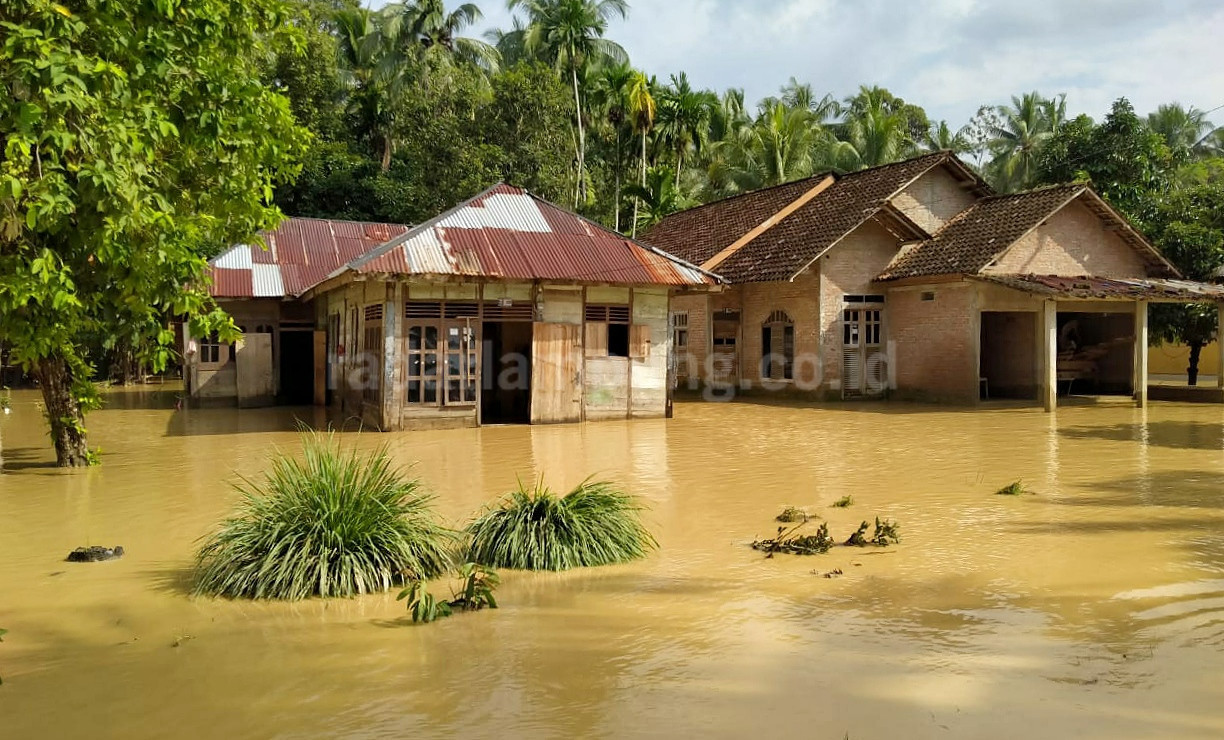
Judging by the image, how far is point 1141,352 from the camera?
64.2 feet

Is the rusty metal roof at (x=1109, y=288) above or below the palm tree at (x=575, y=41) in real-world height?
below

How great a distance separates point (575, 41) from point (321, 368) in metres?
20.1

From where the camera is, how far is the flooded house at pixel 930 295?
1977cm

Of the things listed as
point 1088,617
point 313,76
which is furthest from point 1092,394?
point 313,76

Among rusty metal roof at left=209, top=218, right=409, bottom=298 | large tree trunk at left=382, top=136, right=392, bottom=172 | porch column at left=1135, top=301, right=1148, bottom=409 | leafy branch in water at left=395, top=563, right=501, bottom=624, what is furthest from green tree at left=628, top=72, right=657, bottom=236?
leafy branch in water at left=395, top=563, right=501, bottom=624

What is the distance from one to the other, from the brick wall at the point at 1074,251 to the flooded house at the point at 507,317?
318 inches

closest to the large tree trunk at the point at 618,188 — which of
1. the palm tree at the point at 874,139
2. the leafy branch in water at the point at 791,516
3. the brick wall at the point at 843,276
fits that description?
the palm tree at the point at 874,139

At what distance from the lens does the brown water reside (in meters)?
4.26

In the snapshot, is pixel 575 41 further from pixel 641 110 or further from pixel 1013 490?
pixel 1013 490

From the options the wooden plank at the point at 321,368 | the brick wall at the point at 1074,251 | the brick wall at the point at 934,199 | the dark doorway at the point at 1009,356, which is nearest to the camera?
the brick wall at the point at 1074,251

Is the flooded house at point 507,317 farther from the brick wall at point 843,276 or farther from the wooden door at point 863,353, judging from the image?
the wooden door at point 863,353

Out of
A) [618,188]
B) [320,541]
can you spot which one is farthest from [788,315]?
[320,541]

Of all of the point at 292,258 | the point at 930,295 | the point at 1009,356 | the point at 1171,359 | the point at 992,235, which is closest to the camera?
the point at 992,235

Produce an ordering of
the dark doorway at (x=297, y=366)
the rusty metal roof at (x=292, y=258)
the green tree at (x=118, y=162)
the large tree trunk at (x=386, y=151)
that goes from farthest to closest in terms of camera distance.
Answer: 1. the large tree trunk at (x=386, y=151)
2. the dark doorway at (x=297, y=366)
3. the rusty metal roof at (x=292, y=258)
4. the green tree at (x=118, y=162)
